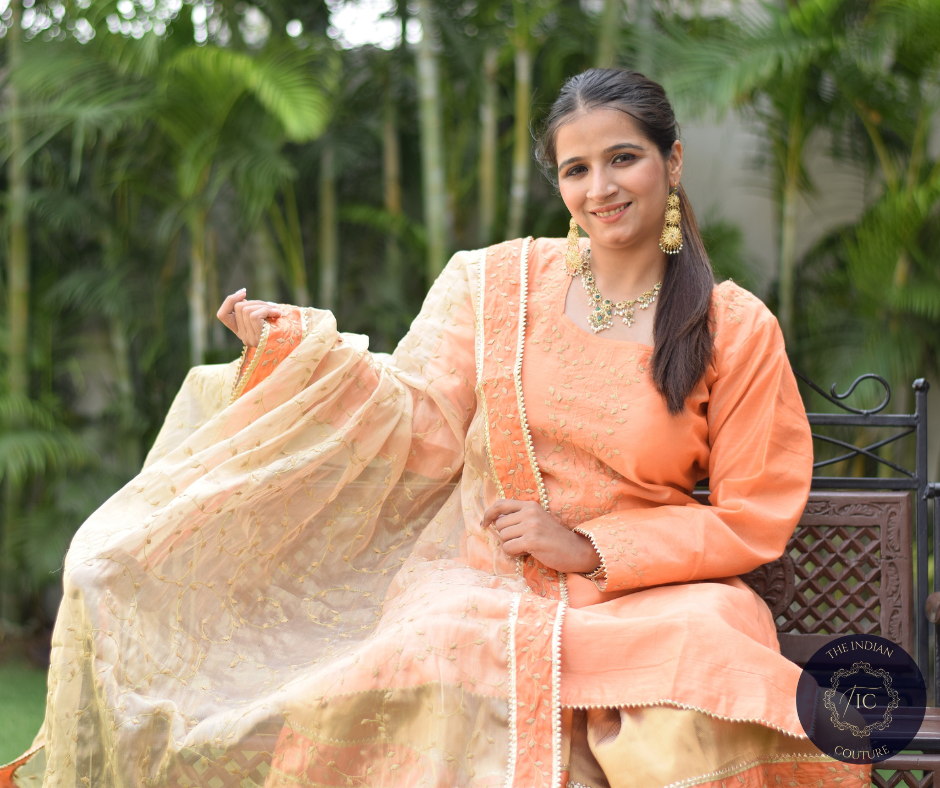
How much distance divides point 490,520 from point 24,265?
96.3 inches

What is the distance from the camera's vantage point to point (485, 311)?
5.53 ft

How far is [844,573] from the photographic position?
73.7 inches

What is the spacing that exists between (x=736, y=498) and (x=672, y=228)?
50cm

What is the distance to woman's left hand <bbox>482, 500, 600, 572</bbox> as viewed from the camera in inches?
58.2

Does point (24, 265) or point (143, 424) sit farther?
point (143, 424)

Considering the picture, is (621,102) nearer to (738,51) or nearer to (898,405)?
(738,51)

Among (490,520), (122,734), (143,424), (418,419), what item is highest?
(418,419)

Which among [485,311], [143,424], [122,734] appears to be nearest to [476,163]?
[143,424]

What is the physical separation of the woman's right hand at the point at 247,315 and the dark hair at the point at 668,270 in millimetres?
597

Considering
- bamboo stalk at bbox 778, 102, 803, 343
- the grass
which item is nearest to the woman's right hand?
the grass

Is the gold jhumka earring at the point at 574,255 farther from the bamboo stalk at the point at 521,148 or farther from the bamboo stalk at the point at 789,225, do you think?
Answer: the bamboo stalk at the point at 789,225

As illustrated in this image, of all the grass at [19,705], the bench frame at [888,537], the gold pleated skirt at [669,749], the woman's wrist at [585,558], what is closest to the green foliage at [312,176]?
the grass at [19,705]

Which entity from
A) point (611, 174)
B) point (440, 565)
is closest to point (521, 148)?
point (611, 174)

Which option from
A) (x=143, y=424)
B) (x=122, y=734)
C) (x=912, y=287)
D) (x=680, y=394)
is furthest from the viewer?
(x=143, y=424)
